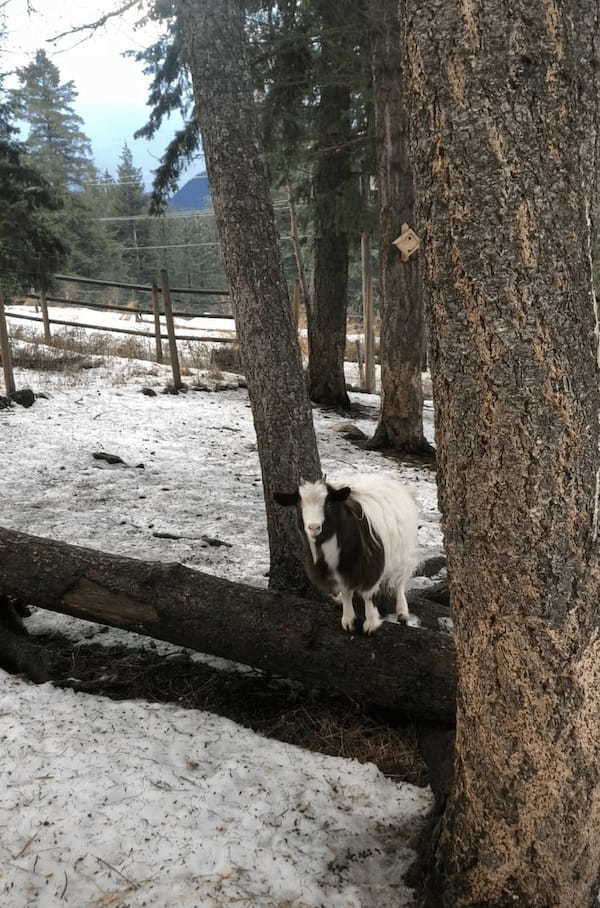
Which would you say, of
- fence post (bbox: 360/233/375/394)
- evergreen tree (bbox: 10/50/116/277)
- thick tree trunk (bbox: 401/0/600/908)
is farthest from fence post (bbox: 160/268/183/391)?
evergreen tree (bbox: 10/50/116/277)

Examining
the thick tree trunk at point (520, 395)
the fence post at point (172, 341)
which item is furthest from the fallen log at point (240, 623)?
the fence post at point (172, 341)

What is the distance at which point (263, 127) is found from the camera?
10.3 metres

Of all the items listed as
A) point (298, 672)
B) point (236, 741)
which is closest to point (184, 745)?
point (236, 741)

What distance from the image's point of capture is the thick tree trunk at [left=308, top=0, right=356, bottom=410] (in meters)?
11.3

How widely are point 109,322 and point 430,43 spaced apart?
90.4ft

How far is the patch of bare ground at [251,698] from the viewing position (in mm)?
3826

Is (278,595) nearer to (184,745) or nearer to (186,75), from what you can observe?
(184,745)

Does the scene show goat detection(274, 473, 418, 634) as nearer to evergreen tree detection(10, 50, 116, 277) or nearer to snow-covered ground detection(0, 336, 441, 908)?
snow-covered ground detection(0, 336, 441, 908)

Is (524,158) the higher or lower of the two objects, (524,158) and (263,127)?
the lower

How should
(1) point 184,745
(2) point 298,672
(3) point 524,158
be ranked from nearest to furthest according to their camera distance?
1. (3) point 524,158
2. (1) point 184,745
3. (2) point 298,672

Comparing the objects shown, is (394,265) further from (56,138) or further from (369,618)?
(56,138)

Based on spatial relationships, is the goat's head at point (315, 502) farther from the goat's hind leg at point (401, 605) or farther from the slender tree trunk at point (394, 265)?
the slender tree trunk at point (394, 265)

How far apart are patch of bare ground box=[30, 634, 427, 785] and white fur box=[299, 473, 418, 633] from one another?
1.88ft

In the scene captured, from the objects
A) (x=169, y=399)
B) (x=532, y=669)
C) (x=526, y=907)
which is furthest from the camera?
(x=169, y=399)
